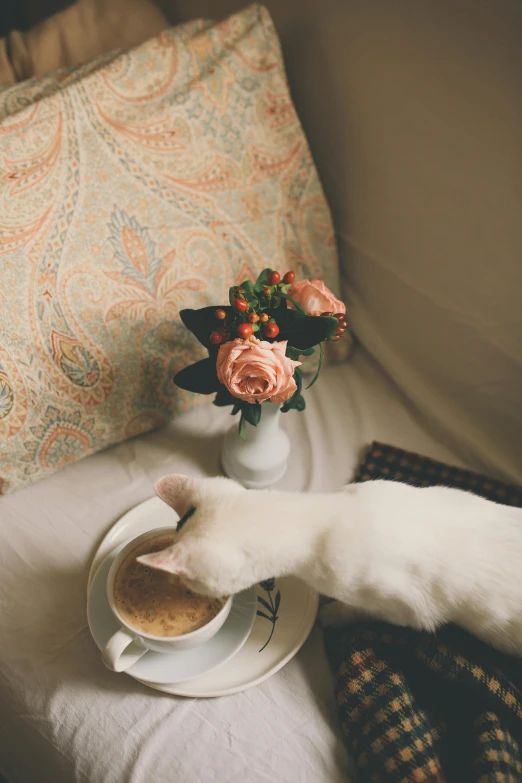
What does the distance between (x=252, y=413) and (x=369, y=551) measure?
0.22 meters

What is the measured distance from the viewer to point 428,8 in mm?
685

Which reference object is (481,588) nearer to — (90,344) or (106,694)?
(106,694)

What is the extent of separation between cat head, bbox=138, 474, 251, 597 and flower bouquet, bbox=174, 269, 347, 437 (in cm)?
12

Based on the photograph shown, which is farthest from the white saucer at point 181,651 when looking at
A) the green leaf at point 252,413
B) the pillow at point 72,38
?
the pillow at point 72,38

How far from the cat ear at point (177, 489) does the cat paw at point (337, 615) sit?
233 millimetres

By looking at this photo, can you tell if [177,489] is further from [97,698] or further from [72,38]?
[72,38]

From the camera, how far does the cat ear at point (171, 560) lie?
0.50 meters

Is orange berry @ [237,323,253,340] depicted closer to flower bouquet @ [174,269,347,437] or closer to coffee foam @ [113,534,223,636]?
flower bouquet @ [174,269,347,437]

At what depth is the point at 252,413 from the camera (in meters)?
0.65

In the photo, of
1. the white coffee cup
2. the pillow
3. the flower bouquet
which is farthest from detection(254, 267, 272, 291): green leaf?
the pillow

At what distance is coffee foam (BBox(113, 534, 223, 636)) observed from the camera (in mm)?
543

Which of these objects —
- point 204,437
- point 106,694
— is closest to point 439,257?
point 204,437

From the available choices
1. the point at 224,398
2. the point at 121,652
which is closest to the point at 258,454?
the point at 224,398

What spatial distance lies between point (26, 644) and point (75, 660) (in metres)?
0.06
